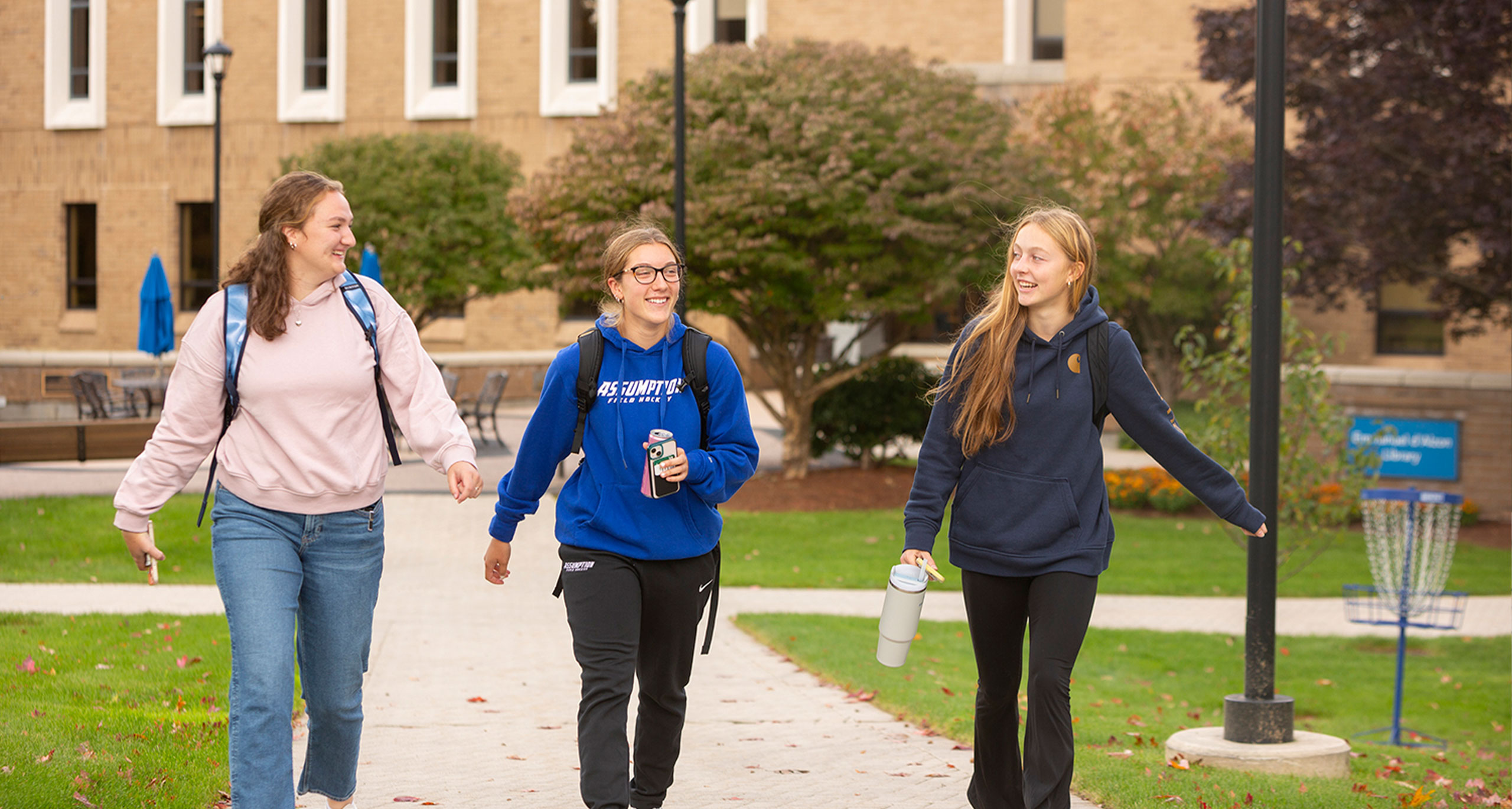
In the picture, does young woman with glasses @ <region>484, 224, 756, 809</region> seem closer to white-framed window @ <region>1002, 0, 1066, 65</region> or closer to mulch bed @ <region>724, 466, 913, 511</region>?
mulch bed @ <region>724, 466, 913, 511</region>

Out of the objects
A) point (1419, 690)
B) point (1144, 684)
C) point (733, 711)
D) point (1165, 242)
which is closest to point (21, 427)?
point (733, 711)

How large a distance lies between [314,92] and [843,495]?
23353 millimetres

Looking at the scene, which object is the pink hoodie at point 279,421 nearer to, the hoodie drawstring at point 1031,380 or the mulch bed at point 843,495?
the hoodie drawstring at point 1031,380

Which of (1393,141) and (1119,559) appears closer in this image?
(1119,559)

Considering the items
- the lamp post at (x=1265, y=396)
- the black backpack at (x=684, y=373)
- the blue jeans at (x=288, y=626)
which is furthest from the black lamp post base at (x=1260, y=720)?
the blue jeans at (x=288, y=626)

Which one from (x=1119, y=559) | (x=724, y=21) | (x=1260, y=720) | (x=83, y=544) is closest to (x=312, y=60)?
(x=724, y=21)

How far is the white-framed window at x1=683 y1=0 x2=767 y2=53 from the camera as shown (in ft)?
107

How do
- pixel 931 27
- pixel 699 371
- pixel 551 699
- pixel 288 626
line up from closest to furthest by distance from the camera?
pixel 288 626 < pixel 699 371 < pixel 551 699 < pixel 931 27

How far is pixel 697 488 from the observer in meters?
4.16

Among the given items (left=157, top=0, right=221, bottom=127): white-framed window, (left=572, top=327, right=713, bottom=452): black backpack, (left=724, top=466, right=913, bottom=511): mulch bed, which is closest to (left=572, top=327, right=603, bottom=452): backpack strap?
(left=572, top=327, right=713, bottom=452): black backpack

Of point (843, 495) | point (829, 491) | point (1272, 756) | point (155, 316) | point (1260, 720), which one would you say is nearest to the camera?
point (1272, 756)

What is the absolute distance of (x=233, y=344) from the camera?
3.88m

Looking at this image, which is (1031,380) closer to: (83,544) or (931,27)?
(83,544)

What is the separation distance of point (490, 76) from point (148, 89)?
9381mm
